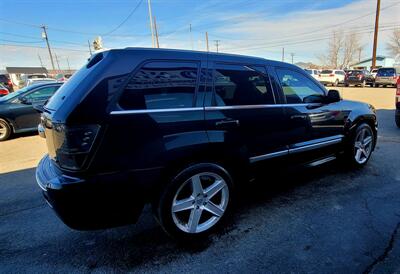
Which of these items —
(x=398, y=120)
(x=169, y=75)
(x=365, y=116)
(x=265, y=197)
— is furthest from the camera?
(x=398, y=120)

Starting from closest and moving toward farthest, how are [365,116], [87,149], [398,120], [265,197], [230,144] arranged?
[87,149], [230,144], [265,197], [365,116], [398,120]

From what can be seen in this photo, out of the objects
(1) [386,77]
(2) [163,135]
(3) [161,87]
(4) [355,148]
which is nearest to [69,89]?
(3) [161,87]

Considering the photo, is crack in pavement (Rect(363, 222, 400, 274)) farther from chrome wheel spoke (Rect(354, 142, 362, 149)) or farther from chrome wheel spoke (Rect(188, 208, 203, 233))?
chrome wheel spoke (Rect(354, 142, 362, 149))

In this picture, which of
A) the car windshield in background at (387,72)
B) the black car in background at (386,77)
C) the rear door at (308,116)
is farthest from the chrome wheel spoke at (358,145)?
the car windshield in background at (387,72)

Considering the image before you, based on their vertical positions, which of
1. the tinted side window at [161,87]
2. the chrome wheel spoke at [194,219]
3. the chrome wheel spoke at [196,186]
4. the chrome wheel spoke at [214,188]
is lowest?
the chrome wheel spoke at [194,219]

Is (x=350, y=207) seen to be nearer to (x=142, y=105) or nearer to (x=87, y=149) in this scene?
(x=142, y=105)

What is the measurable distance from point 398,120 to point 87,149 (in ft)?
26.3

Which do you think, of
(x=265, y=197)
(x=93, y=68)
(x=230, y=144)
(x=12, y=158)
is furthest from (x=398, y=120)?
(x=12, y=158)

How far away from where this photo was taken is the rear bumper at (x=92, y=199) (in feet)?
6.75

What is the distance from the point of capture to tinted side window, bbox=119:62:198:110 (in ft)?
7.10

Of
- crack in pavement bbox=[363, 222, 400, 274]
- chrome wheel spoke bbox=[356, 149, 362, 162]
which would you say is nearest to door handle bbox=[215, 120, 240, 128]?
crack in pavement bbox=[363, 222, 400, 274]

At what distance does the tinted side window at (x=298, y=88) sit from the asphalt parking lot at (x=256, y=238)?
103cm

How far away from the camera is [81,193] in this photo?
2.05m

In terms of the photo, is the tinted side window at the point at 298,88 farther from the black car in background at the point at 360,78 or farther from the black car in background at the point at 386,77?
the black car in background at the point at 360,78
